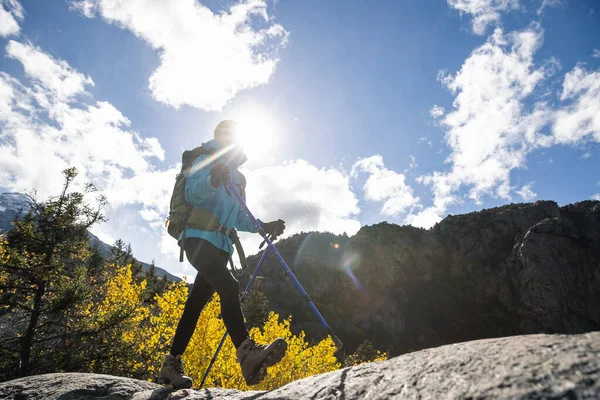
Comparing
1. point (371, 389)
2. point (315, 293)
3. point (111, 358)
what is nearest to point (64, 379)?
point (371, 389)

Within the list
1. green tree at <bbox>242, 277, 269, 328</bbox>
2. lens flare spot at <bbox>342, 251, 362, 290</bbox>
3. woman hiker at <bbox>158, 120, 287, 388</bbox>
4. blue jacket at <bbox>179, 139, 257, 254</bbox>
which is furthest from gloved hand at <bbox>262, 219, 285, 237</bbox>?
lens flare spot at <bbox>342, 251, 362, 290</bbox>

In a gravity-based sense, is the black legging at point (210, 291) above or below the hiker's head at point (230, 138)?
below

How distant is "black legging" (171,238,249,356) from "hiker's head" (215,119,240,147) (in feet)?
4.21

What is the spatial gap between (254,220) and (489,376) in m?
3.15

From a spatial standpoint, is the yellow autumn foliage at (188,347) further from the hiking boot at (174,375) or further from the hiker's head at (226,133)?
the hiker's head at (226,133)

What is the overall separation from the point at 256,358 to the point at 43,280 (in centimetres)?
963

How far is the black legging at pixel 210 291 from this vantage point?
9.95ft

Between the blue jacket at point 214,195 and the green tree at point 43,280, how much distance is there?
854 cm

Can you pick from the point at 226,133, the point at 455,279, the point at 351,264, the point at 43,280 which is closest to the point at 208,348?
the point at 43,280

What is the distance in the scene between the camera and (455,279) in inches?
2734

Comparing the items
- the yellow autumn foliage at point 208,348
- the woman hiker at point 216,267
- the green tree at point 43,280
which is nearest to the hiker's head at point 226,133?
the woman hiker at point 216,267

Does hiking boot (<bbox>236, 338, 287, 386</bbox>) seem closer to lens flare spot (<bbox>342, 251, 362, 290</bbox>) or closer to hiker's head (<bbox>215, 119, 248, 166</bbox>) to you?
hiker's head (<bbox>215, 119, 248, 166</bbox>)

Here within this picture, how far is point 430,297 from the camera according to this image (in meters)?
69.1

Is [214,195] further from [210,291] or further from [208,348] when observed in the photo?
[208,348]
